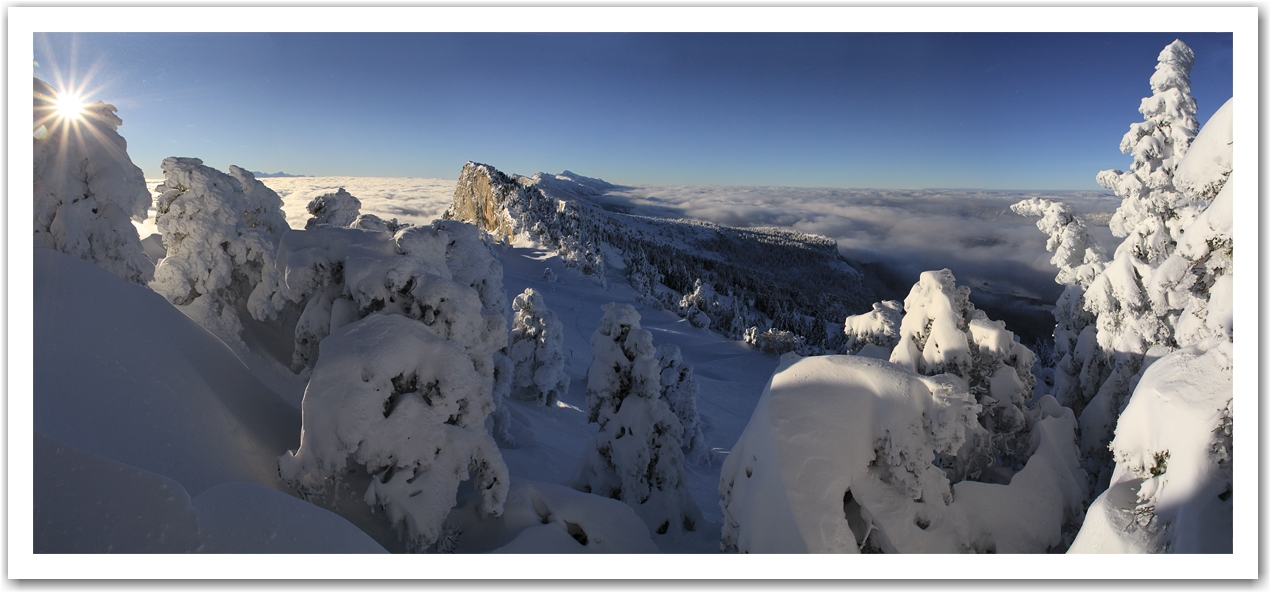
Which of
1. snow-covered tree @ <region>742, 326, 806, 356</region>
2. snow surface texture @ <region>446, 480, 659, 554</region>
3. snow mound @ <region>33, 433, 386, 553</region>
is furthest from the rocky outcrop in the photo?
snow mound @ <region>33, 433, 386, 553</region>

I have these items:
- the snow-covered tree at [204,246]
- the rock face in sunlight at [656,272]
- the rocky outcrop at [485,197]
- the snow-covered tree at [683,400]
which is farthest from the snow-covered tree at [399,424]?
the rocky outcrop at [485,197]

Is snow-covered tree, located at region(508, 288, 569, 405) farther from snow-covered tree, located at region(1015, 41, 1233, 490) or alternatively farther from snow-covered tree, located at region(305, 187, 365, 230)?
snow-covered tree, located at region(1015, 41, 1233, 490)

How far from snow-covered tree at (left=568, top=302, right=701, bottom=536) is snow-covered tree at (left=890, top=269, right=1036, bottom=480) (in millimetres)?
5996

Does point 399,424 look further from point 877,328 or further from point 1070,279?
point 1070,279

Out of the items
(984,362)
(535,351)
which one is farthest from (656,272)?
(984,362)

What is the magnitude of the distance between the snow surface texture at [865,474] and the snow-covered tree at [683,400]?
52.5 feet

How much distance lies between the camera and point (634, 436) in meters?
13.0

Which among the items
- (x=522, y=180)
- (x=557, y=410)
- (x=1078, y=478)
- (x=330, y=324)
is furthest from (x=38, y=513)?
(x=522, y=180)

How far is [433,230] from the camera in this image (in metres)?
9.38

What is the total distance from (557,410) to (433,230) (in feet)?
67.4

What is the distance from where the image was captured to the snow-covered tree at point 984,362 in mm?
9156

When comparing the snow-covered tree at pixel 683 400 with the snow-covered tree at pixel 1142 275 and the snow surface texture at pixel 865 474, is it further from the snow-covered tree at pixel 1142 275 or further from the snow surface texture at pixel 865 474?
the snow surface texture at pixel 865 474

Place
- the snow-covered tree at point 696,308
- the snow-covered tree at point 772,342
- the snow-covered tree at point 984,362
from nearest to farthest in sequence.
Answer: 1. the snow-covered tree at point 984,362
2. the snow-covered tree at point 772,342
3. the snow-covered tree at point 696,308
